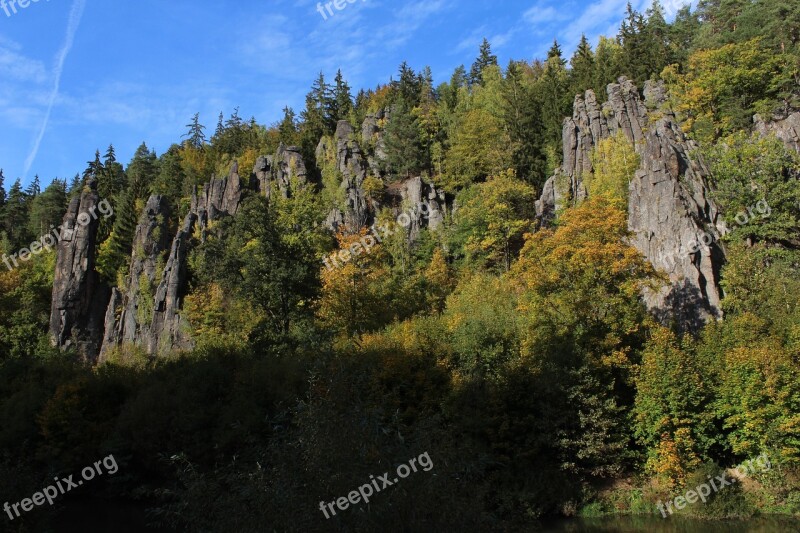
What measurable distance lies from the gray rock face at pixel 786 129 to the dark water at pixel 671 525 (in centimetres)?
3199

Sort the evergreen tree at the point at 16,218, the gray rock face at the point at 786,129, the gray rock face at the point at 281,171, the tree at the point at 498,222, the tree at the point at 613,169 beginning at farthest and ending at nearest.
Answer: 1. the evergreen tree at the point at 16,218
2. the gray rock face at the point at 281,171
3. the tree at the point at 498,222
4. the tree at the point at 613,169
5. the gray rock face at the point at 786,129

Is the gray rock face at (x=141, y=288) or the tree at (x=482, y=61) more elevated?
the tree at (x=482, y=61)

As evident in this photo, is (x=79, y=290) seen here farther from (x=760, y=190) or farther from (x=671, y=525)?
(x=760, y=190)

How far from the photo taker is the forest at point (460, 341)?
1123cm

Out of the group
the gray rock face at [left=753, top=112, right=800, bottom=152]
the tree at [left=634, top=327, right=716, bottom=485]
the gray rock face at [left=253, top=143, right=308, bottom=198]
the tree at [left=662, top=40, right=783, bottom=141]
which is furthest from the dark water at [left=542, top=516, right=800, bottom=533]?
the gray rock face at [left=253, top=143, right=308, bottom=198]

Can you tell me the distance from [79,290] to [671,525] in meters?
60.4

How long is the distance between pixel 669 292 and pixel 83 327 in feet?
187

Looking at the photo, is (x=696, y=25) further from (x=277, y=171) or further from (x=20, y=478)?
(x=20, y=478)

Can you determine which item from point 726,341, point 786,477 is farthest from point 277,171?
point 786,477

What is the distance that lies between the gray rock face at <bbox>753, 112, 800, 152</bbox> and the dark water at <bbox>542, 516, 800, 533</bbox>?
105ft

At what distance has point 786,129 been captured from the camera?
4697cm

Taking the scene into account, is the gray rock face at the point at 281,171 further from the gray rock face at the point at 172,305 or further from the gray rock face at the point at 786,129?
the gray rock face at the point at 786,129

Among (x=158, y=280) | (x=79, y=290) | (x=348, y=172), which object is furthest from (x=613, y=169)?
(x=79, y=290)

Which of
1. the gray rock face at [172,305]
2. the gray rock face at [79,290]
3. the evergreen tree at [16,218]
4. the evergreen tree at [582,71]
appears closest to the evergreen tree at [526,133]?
the evergreen tree at [582,71]
